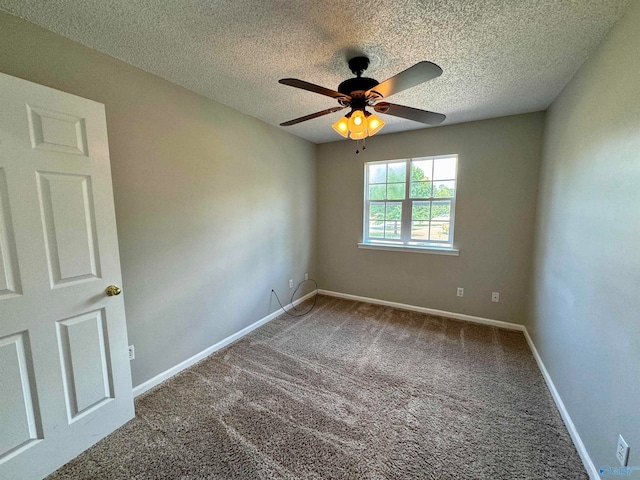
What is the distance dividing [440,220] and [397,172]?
882 millimetres

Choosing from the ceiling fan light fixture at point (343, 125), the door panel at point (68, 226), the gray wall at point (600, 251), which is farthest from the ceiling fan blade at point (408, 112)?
the door panel at point (68, 226)

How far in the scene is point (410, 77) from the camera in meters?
1.31

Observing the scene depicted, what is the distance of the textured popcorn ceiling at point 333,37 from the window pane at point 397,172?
1321 millimetres

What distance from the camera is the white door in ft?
4.00

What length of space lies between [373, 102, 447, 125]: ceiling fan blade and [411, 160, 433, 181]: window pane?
165 cm

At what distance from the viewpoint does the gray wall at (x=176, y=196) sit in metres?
1.61

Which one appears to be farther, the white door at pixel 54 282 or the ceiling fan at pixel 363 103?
the ceiling fan at pixel 363 103

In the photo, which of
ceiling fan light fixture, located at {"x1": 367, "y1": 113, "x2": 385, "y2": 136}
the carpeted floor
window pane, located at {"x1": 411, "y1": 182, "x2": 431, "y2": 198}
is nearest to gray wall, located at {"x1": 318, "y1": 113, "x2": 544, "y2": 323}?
window pane, located at {"x1": 411, "y1": 182, "x2": 431, "y2": 198}

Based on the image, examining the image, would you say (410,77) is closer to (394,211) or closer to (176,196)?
(176,196)

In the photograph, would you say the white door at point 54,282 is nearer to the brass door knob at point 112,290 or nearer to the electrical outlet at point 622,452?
the brass door knob at point 112,290

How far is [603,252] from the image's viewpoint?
138 cm

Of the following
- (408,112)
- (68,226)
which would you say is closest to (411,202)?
(408,112)

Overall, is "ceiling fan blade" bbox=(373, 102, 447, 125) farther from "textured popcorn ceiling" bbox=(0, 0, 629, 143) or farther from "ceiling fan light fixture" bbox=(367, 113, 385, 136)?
"textured popcorn ceiling" bbox=(0, 0, 629, 143)

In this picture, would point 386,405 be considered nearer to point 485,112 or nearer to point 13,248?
point 13,248
